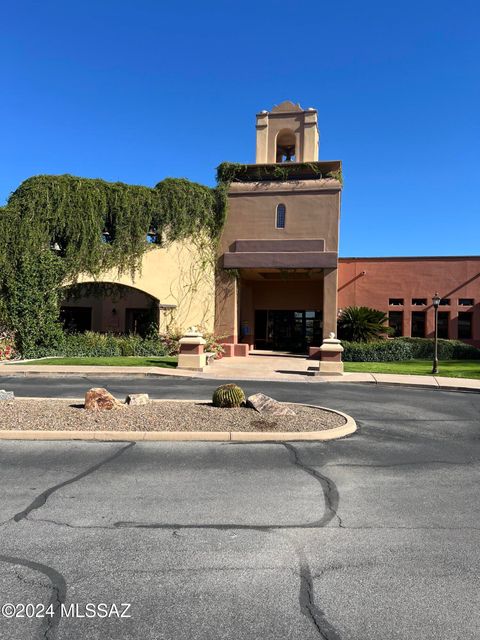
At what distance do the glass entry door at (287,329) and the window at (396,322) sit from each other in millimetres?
4483

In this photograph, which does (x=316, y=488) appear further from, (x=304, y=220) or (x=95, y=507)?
(x=304, y=220)

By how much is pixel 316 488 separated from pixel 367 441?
270cm

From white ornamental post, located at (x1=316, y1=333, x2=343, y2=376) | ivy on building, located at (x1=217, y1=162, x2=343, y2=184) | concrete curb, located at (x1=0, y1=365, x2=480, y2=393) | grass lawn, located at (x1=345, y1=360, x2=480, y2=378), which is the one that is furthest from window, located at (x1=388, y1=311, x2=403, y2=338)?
white ornamental post, located at (x1=316, y1=333, x2=343, y2=376)

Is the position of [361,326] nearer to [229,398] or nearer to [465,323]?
[465,323]

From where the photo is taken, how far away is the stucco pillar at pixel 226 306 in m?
26.3

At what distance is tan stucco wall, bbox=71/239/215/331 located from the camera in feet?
81.8

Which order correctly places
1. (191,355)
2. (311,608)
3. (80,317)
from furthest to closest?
(80,317) → (191,355) → (311,608)

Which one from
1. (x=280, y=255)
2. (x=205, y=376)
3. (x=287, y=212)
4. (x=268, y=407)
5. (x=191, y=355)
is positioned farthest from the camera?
(x=287, y=212)

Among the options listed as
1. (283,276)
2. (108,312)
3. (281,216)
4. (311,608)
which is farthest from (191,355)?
(311,608)

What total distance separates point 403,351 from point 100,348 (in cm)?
1502

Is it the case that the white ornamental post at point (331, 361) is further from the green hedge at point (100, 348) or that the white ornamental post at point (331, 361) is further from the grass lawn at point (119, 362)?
the green hedge at point (100, 348)

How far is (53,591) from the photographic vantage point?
3420 millimetres

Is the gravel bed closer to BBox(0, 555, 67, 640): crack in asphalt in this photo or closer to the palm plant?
BBox(0, 555, 67, 640): crack in asphalt

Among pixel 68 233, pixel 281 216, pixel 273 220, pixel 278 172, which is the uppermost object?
pixel 278 172
